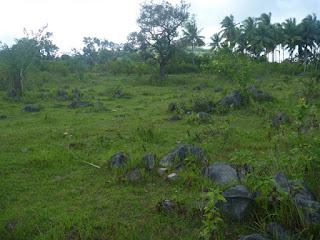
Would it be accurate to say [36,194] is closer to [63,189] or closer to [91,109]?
[63,189]

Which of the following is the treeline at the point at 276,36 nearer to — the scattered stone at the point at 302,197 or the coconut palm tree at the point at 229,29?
the coconut palm tree at the point at 229,29

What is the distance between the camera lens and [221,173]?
23.5ft

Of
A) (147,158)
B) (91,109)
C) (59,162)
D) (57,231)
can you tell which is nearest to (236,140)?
(147,158)

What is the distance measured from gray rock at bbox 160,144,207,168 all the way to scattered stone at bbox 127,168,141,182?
658mm

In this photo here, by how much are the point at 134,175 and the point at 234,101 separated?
877 cm

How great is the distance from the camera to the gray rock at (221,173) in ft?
22.7

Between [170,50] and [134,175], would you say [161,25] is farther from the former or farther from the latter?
[134,175]

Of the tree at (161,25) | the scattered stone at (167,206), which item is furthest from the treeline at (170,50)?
the scattered stone at (167,206)

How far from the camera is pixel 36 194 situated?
23.6 feet

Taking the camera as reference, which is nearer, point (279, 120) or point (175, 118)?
point (279, 120)

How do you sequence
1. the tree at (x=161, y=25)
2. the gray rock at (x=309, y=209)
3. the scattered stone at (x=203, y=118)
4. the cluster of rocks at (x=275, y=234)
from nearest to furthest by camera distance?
the cluster of rocks at (x=275, y=234), the gray rock at (x=309, y=209), the scattered stone at (x=203, y=118), the tree at (x=161, y=25)

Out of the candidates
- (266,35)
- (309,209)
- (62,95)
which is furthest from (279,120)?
(266,35)

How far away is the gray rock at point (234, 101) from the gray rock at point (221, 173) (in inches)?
321

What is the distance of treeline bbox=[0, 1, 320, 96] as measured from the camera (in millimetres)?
21841
